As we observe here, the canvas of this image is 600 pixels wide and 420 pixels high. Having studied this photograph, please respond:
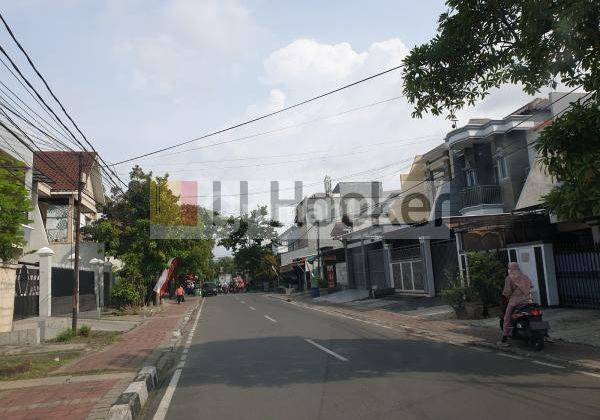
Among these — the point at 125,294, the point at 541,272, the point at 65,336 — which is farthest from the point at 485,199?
the point at 65,336

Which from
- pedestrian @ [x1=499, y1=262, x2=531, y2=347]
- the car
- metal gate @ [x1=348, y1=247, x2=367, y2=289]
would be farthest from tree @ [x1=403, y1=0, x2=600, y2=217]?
the car

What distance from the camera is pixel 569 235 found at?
16812 millimetres

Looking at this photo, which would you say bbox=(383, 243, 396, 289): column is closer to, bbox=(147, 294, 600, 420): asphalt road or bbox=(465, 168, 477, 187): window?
bbox=(465, 168, 477, 187): window

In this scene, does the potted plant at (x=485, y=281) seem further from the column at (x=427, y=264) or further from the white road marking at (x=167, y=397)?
the white road marking at (x=167, y=397)

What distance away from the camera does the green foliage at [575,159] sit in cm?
762

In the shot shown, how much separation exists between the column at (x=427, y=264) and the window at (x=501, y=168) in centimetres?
452

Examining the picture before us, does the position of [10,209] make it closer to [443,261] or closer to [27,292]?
[27,292]

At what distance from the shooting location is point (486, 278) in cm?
1574

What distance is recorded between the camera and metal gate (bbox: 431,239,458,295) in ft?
76.1

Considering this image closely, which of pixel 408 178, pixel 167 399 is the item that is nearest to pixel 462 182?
pixel 408 178

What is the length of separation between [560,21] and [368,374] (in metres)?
6.24

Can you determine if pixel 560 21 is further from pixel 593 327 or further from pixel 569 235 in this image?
pixel 569 235

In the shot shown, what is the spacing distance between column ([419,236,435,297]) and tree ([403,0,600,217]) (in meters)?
15.5

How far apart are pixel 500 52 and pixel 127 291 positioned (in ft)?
72.1
